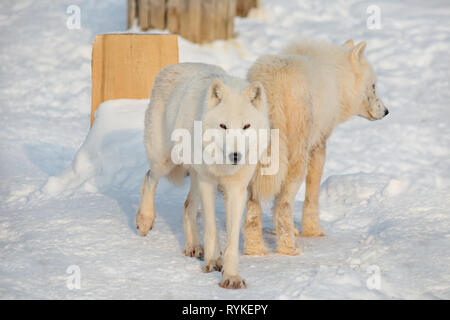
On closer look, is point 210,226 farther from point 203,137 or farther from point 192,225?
point 203,137

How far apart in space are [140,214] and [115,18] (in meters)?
7.97

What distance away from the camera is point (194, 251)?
4828 millimetres

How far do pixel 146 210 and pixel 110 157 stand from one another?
185cm

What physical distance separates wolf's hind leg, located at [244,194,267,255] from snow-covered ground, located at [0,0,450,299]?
13 centimetres

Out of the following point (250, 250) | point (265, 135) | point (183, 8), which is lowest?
point (250, 250)

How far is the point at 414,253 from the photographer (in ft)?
15.4

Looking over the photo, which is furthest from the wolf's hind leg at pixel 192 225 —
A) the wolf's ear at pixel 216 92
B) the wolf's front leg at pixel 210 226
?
the wolf's ear at pixel 216 92

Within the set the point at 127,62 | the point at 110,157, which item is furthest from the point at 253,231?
the point at 127,62

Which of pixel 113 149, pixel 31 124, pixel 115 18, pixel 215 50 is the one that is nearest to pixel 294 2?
pixel 215 50

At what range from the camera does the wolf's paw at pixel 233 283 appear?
13.4 ft

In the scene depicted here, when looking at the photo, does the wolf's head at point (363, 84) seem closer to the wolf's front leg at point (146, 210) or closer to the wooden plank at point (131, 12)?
the wolf's front leg at point (146, 210)

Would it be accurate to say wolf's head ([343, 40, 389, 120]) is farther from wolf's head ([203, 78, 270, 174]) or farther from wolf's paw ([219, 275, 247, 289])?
wolf's paw ([219, 275, 247, 289])

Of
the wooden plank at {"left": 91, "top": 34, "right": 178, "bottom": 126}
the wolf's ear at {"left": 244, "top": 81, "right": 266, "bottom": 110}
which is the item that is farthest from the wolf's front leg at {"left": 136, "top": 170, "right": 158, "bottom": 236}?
the wooden plank at {"left": 91, "top": 34, "right": 178, "bottom": 126}

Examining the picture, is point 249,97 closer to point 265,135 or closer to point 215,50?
point 265,135
